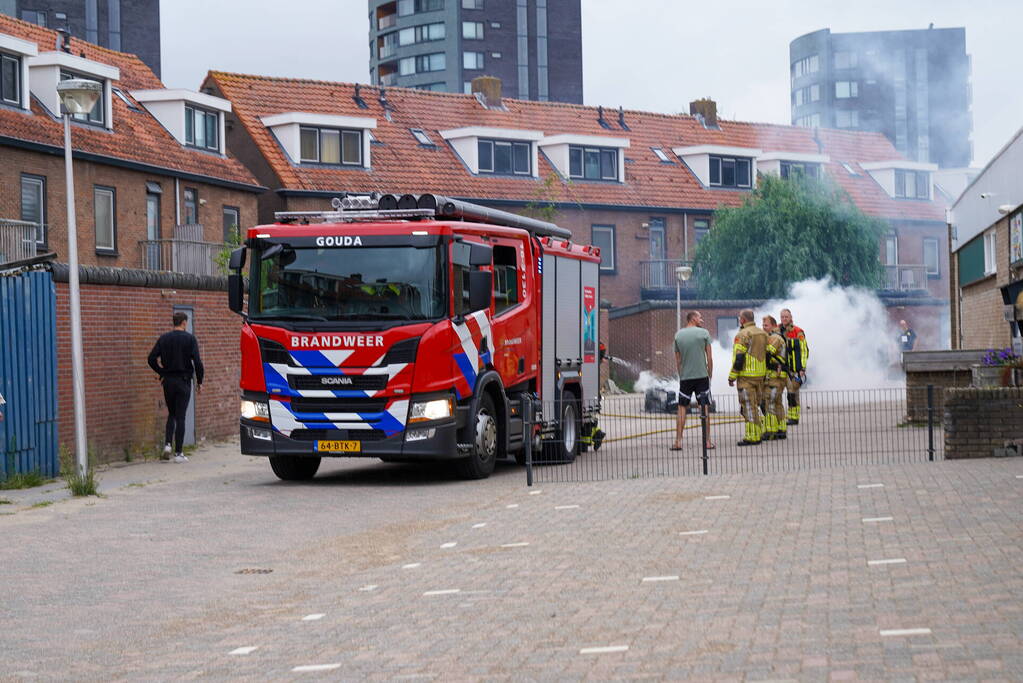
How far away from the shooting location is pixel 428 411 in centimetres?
1459

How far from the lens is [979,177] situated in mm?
28766

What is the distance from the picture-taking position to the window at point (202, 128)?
38906mm

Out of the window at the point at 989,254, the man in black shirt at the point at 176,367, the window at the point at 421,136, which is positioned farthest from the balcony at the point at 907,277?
the man in black shirt at the point at 176,367

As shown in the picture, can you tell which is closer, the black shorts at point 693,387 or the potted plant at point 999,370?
the potted plant at point 999,370

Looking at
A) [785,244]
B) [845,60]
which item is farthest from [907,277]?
[845,60]

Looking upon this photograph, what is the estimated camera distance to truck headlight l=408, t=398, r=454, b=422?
14586mm

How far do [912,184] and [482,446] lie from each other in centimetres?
5043

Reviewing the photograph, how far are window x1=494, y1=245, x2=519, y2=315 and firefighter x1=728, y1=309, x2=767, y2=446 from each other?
4.15 meters

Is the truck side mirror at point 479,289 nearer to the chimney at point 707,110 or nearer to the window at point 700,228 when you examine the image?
the window at point 700,228

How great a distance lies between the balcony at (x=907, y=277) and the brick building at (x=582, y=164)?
79 mm

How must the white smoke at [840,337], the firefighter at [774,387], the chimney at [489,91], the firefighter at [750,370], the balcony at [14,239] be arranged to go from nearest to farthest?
the firefighter at [750,370], the firefighter at [774,387], the balcony at [14,239], the white smoke at [840,337], the chimney at [489,91]

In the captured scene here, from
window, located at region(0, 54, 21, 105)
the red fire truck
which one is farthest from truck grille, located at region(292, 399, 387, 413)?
window, located at region(0, 54, 21, 105)

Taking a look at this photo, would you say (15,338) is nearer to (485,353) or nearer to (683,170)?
(485,353)

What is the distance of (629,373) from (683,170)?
41.0 ft
